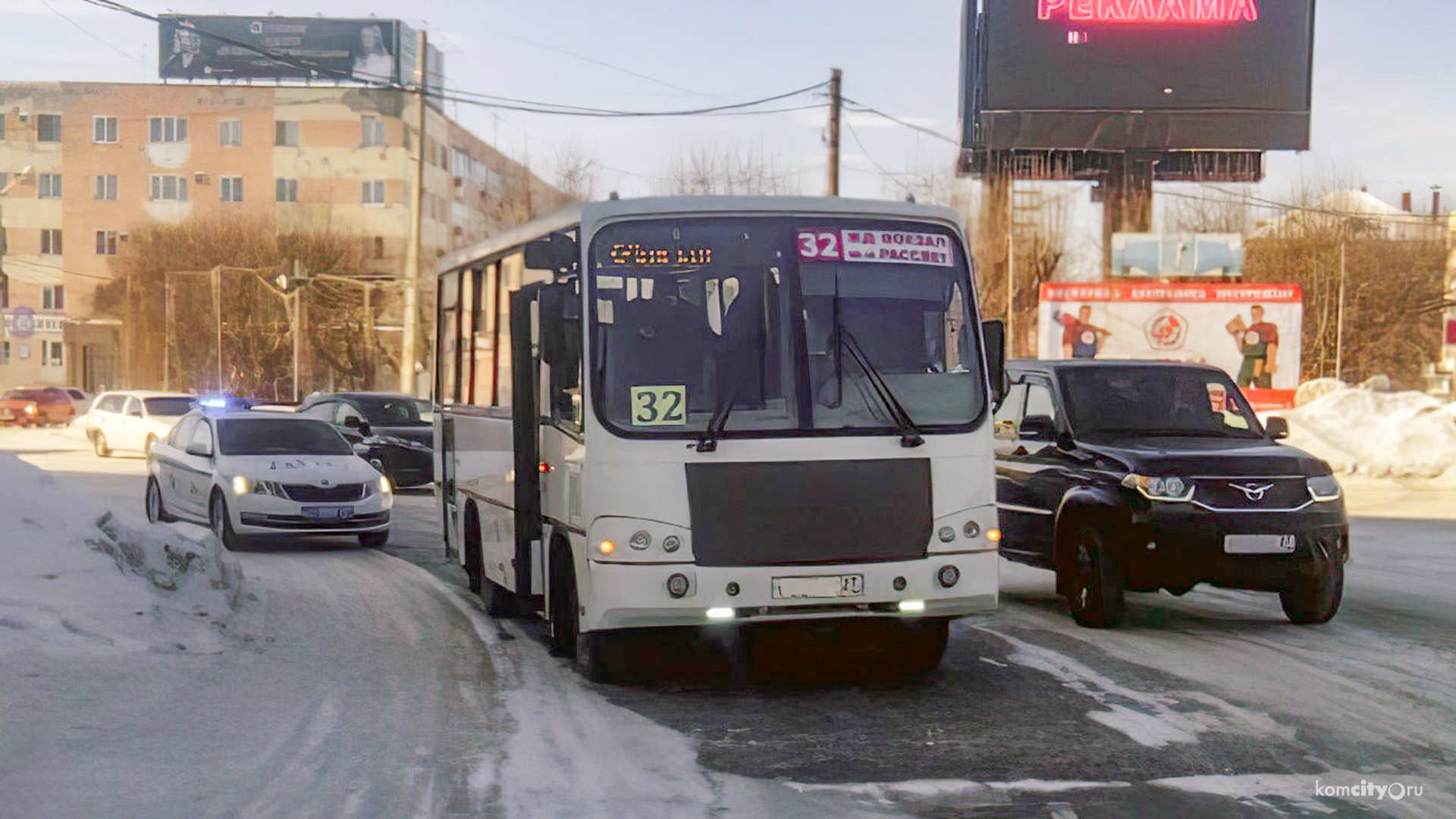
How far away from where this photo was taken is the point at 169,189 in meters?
92.6

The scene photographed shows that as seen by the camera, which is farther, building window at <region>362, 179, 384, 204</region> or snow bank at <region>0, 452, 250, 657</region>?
building window at <region>362, 179, 384, 204</region>

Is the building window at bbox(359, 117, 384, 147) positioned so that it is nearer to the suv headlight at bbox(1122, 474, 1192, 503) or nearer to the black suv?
the black suv

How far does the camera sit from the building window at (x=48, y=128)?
3684 inches

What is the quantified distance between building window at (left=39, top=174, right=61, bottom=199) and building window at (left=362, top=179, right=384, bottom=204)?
17.4m

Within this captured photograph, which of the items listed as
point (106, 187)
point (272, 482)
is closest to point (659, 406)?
point (272, 482)

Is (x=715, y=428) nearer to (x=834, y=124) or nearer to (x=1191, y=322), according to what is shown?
(x=834, y=124)

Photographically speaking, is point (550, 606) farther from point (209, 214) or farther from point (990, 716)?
point (209, 214)

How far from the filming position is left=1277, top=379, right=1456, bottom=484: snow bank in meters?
32.8

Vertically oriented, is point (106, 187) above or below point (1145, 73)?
below

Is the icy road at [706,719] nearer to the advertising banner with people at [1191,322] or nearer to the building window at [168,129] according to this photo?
the advertising banner with people at [1191,322]

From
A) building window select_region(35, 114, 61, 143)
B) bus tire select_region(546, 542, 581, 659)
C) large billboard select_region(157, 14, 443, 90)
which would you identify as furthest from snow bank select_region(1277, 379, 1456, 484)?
building window select_region(35, 114, 61, 143)

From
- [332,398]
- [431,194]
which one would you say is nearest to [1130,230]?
[332,398]

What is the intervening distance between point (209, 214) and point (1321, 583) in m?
80.4

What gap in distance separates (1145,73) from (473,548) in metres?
39.5
